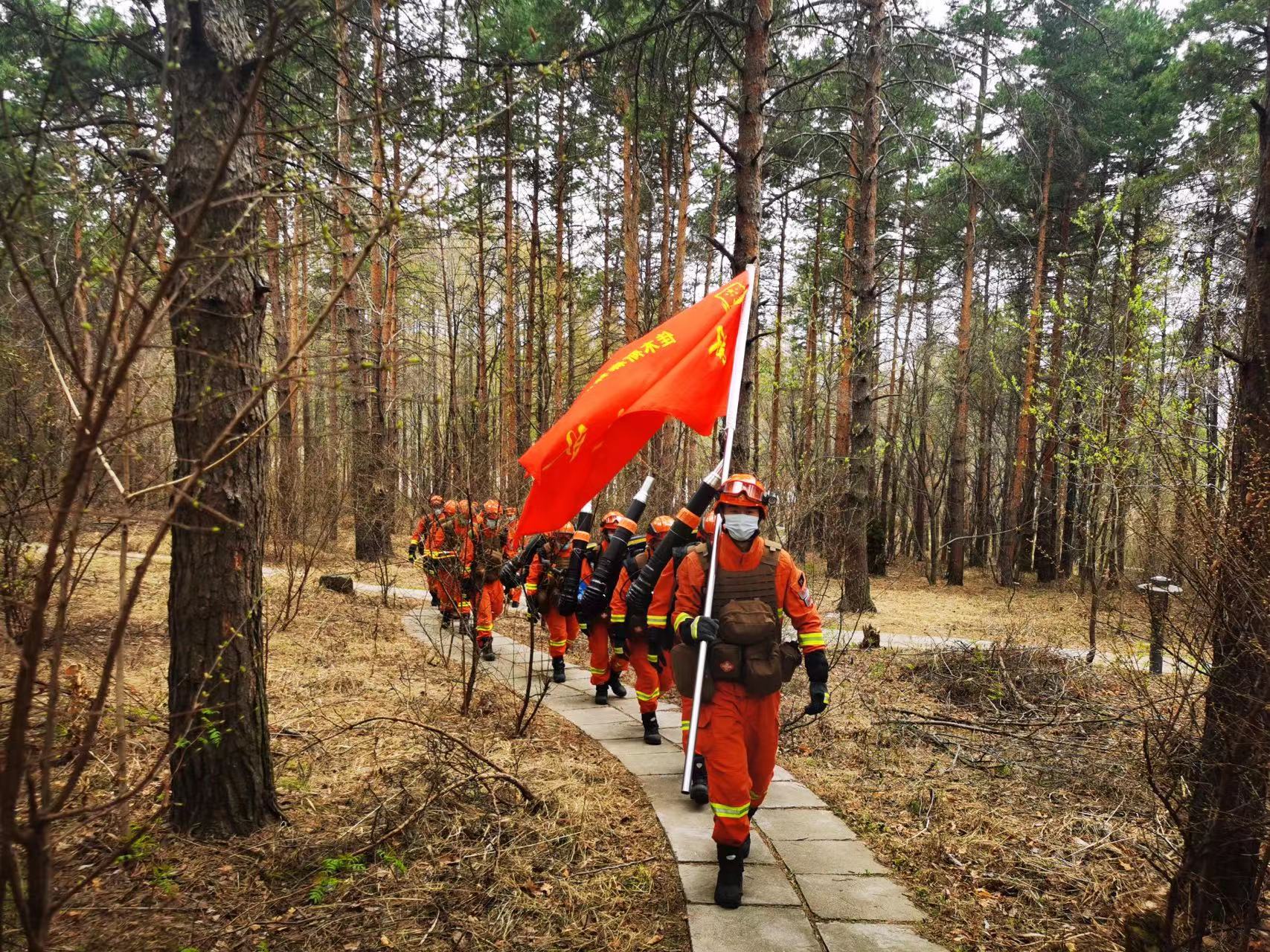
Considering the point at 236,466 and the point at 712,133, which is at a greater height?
the point at 712,133

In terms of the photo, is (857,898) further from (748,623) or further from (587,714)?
(587,714)

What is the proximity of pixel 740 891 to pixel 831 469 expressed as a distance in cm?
634

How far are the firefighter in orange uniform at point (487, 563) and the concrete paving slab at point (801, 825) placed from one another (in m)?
2.82

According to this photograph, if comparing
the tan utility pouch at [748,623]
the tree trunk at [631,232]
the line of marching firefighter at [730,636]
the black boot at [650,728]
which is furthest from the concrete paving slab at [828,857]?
the tree trunk at [631,232]

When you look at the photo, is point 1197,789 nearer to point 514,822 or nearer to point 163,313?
point 514,822

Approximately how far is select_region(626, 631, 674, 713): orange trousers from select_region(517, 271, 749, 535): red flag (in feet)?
6.59

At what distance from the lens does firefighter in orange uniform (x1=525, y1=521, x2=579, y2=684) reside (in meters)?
8.38

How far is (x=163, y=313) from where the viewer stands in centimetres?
188

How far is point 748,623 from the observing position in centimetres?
423

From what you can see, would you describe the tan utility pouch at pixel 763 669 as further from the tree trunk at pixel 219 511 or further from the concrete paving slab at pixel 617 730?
the tree trunk at pixel 219 511

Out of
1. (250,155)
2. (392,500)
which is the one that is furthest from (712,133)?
(392,500)

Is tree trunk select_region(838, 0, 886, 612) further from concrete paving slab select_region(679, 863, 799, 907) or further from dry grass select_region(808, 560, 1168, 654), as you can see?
concrete paving slab select_region(679, 863, 799, 907)

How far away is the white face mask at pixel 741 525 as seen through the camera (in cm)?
441

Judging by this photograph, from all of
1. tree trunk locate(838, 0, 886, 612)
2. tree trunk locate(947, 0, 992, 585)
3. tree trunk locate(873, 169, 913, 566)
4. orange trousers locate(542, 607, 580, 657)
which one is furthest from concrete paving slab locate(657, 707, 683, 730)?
tree trunk locate(873, 169, 913, 566)
